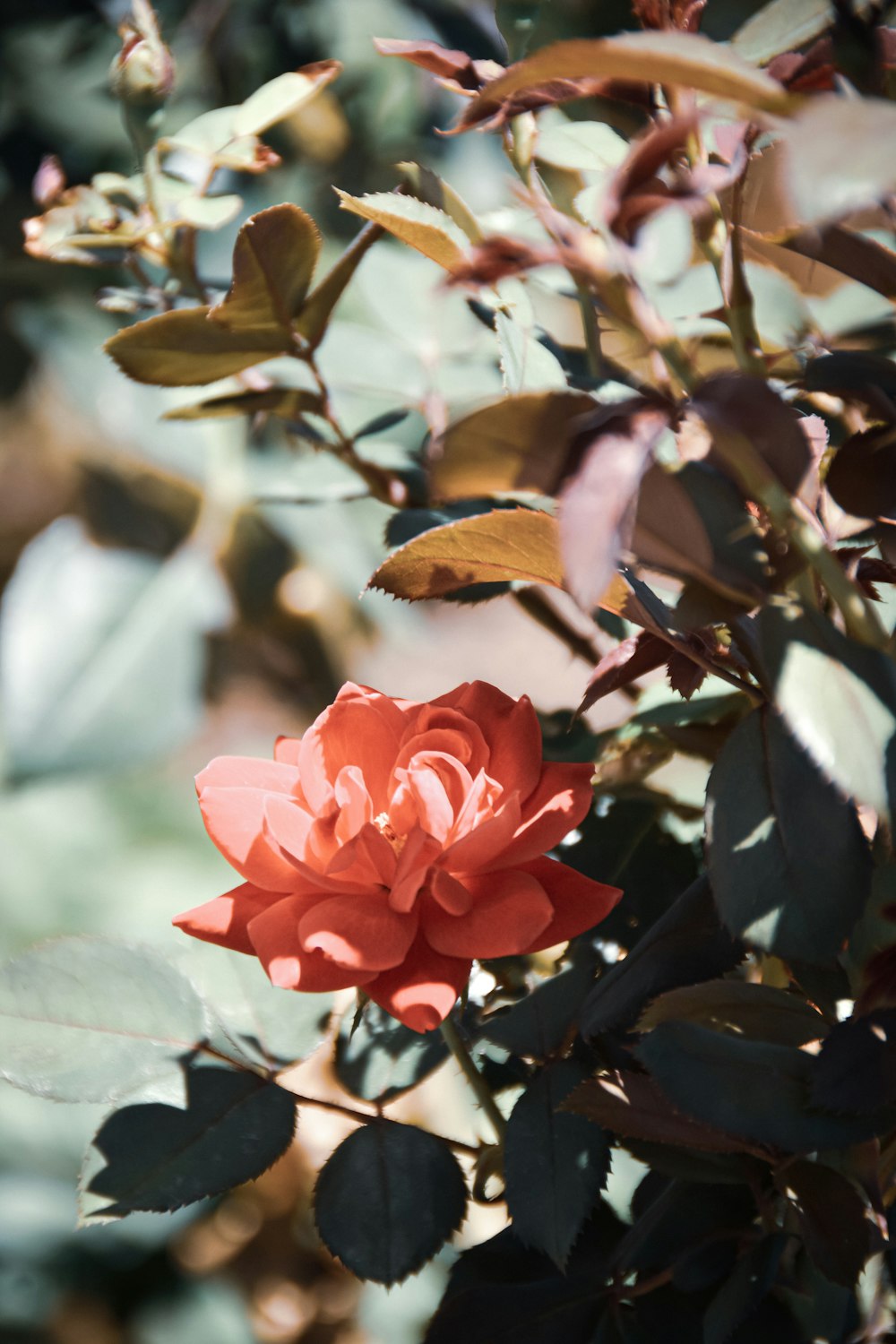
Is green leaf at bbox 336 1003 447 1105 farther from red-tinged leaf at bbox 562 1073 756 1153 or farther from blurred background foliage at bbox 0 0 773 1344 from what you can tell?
blurred background foliage at bbox 0 0 773 1344

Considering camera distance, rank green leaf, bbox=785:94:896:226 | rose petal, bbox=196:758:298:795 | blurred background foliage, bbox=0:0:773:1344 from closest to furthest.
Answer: green leaf, bbox=785:94:896:226 < rose petal, bbox=196:758:298:795 < blurred background foliage, bbox=0:0:773:1344

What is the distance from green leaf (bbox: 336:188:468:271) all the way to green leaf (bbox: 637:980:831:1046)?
5.0 inches

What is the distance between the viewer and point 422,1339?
0.69 ft

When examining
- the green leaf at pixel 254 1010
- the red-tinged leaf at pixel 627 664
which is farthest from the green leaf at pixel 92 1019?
the red-tinged leaf at pixel 627 664

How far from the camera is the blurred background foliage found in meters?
0.48

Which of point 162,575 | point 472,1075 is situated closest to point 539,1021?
point 472,1075

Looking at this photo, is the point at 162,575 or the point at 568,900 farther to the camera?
the point at 162,575

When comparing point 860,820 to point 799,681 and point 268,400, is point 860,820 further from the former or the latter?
point 268,400

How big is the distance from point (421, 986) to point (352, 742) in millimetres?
47

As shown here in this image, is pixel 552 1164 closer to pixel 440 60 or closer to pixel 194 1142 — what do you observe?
pixel 194 1142

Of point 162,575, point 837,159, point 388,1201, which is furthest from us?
point 162,575

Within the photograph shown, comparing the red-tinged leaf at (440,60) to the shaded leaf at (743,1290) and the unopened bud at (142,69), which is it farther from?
the shaded leaf at (743,1290)

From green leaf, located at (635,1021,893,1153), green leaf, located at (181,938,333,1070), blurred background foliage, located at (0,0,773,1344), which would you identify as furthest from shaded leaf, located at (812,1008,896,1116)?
blurred background foliage, located at (0,0,773,1344)

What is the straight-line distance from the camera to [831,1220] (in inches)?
7.2
